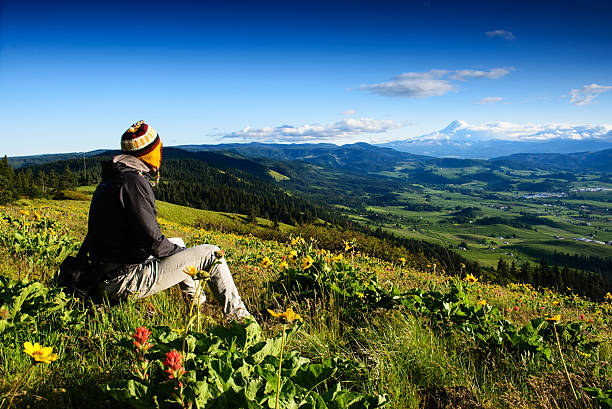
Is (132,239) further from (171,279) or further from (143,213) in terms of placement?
(171,279)

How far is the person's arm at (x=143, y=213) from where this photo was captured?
304 cm

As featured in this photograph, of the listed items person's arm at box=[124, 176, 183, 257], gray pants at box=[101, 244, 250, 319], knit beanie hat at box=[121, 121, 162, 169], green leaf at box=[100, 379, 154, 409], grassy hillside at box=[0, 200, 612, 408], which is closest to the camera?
green leaf at box=[100, 379, 154, 409]

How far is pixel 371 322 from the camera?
129 inches

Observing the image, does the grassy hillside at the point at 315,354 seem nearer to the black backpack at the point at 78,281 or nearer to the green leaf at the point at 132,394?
the green leaf at the point at 132,394

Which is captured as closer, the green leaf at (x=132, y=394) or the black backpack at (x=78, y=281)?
the green leaf at (x=132, y=394)

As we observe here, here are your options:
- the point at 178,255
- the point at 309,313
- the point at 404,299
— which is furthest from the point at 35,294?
the point at 404,299

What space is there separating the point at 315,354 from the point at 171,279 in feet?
5.93

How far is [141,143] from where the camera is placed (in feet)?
11.0

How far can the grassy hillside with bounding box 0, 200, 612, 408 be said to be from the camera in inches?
57.4

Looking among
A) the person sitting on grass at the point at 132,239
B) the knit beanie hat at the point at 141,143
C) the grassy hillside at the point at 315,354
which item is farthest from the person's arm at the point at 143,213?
the grassy hillside at the point at 315,354

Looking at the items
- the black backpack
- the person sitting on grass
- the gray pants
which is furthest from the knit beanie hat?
the black backpack

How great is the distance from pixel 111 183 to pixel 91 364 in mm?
1682

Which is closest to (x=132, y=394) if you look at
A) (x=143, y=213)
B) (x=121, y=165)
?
(x=143, y=213)

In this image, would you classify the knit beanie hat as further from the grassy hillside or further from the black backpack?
the grassy hillside
